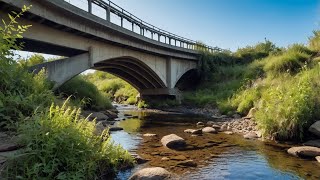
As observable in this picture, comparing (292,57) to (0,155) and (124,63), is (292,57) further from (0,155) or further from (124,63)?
(0,155)

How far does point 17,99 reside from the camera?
7035 mm

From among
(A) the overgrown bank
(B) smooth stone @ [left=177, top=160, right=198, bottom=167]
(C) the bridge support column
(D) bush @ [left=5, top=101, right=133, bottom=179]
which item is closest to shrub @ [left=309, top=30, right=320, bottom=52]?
(A) the overgrown bank

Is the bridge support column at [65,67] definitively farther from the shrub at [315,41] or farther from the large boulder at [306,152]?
the shrub at [315,41]

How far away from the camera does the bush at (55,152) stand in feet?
16.3

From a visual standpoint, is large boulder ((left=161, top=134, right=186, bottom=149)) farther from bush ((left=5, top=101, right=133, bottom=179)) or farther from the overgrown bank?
bush ((left=5, top=101, right=133, bottom=179))

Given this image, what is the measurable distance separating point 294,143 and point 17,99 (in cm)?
988

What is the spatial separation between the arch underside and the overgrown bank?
442 cm

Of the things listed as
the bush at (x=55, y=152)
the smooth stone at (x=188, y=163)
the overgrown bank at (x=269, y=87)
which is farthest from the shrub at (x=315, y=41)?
the bush at (x=55, y=152)

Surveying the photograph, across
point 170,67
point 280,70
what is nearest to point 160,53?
point 170,67

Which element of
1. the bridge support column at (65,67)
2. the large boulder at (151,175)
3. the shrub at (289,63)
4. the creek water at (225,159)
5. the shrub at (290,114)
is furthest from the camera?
the shrub at (289,63)

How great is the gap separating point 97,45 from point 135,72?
11.6 metres

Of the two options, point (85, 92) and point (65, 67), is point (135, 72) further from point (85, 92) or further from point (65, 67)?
point (65, 67)

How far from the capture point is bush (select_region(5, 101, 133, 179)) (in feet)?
16.3

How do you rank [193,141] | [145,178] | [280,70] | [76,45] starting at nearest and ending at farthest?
[145,178], [193,141], [76,45], [280,70]
